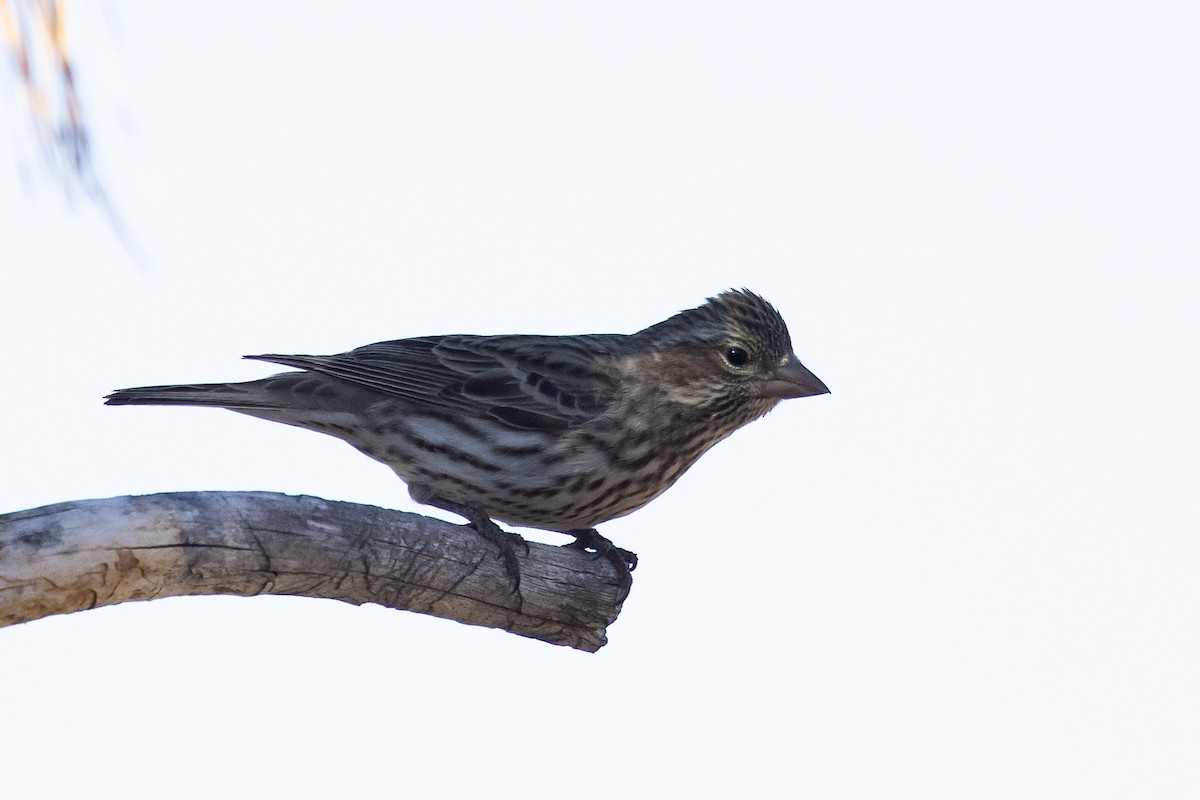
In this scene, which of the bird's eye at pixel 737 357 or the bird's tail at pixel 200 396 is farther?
the bird's eye at pixel 737 357

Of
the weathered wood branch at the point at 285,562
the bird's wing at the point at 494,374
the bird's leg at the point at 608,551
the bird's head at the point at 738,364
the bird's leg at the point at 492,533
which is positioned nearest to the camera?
the weathered wood branch at the point at 285,562

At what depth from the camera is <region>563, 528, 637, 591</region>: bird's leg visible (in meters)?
6.37

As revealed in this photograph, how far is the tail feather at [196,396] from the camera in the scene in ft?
21.6

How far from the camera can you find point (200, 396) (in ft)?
22.4

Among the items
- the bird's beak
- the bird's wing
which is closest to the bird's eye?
the bird's beak

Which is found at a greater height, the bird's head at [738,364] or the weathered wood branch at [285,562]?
the bird's head at [738,364]

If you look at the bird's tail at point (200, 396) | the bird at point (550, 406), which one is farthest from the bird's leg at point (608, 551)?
the bird's tail at point (200, 396)

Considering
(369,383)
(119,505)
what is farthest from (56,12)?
(369,383)

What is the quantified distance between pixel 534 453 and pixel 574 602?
1.03m

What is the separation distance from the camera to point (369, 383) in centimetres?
722

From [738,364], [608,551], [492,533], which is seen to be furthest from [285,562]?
[738,364]

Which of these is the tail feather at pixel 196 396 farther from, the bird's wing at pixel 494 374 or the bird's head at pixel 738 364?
the bird's head at pixel 738 364

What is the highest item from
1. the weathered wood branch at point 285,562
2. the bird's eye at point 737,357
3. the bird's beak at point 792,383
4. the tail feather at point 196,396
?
the bird's eye at point 737,357

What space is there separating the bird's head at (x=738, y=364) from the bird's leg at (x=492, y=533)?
1.16m
